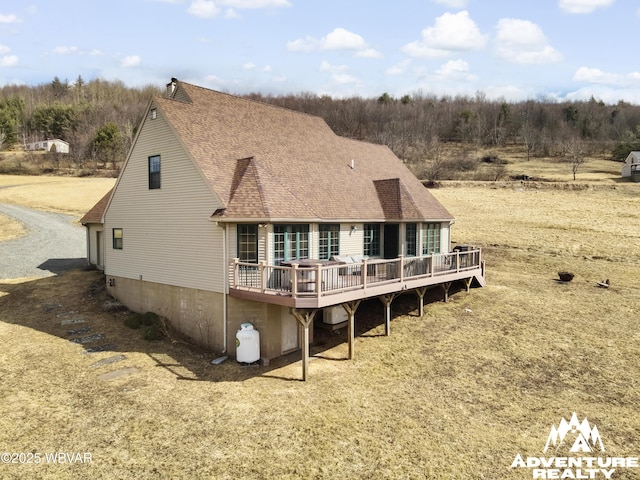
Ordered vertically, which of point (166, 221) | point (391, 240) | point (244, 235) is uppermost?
point (166, 221)

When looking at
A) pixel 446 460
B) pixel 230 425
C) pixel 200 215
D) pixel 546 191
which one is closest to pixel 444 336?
pixel 446 460

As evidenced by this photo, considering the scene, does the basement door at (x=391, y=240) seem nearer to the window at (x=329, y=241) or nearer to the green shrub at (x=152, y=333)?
the window at (x=329, y=241)

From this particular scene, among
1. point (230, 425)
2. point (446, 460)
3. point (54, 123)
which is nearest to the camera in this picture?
point (446, 460)

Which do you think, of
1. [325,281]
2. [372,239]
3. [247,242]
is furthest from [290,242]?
A: [372,239]

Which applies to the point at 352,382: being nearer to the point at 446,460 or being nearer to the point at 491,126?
the point at 446,460

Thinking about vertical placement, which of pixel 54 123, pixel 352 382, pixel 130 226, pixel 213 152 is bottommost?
pixel 352 382

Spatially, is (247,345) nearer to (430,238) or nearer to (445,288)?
(445,288)

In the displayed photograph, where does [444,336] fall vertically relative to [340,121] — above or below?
below

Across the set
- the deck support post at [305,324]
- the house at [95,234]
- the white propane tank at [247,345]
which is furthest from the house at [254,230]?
the house at [95,234]
